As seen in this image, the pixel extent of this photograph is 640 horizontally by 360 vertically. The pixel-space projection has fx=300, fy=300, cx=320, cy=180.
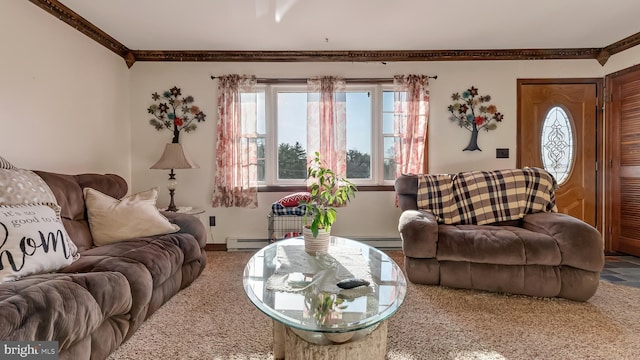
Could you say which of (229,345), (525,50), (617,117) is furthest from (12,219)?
(617,117)

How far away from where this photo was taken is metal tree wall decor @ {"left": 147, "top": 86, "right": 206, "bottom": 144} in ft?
11.5

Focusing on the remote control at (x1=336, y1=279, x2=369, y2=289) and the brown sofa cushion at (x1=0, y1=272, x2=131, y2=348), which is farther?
the remote control at (x1=336, y1=279, x2=369, y2=289)

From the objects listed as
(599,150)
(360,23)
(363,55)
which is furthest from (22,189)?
(599,150)

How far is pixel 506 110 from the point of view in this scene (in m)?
3.51

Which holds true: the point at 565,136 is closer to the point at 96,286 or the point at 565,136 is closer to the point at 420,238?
the point at 420,238

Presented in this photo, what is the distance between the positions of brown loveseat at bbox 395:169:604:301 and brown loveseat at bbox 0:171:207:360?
1723 millimetres

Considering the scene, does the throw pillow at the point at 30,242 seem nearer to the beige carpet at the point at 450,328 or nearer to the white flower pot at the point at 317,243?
the beige carpet at the point at 450,328

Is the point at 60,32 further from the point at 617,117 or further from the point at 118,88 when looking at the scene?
the point at 617,117

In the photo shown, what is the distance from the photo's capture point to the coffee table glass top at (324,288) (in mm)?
1103

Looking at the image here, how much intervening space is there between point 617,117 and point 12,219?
5224 mm

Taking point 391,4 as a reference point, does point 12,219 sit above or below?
below

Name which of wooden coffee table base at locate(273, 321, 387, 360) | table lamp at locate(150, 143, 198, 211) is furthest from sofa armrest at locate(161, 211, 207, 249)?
wooden coffee table base at locate(273, 321, 387, 360)

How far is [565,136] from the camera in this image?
3492 mm

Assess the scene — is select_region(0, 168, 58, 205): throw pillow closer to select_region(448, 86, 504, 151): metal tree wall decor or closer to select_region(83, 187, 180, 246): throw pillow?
select_region(83, 187, 180, 246): throw pillow
